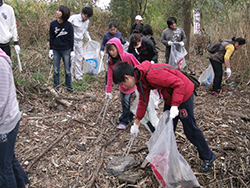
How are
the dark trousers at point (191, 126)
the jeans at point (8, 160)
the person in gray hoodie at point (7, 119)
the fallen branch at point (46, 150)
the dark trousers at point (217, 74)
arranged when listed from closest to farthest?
1. the person in gray hoodie at point (7, 119)
2. the jeans at point (8, 160)
3. the dark trousers at point (191, 126)
4. the fallen branch at point (46, 150)
5. the dark trousers at point (217, 74)

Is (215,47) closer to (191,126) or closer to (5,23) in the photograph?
(191,126)

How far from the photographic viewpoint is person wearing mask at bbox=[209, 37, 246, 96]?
405 centimetres

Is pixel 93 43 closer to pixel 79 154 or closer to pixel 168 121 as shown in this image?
pixel 79 154

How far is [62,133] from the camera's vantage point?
3090 millimetres

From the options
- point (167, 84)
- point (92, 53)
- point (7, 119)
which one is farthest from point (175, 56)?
point (7, 119)

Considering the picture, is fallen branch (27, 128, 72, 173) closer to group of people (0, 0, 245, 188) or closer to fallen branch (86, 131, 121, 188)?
group of people (0, 0, 245, 188)

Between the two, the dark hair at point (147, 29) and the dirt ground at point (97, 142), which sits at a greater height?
the dark hair at point (147, 29)

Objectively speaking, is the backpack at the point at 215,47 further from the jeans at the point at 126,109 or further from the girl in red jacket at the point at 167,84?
the girl in red jacket at the point at 167,84

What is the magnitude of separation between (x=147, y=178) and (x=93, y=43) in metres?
3.96

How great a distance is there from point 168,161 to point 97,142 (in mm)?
1293

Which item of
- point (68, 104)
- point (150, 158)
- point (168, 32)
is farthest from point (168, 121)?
point (168, 32)

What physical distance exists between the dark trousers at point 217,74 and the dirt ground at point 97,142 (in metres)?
0.22

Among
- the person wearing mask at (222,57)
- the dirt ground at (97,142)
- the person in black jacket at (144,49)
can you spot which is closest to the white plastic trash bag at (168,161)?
the dirt ground at (97,142)

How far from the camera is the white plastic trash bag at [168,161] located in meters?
1.96
